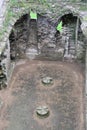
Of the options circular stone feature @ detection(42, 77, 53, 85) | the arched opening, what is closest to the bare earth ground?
circular stone feature @ detection(42, 77, 53, 85)

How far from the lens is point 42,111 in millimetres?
11312

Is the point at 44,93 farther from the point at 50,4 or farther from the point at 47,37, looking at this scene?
the point at 50,4

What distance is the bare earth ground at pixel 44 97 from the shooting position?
11.0m

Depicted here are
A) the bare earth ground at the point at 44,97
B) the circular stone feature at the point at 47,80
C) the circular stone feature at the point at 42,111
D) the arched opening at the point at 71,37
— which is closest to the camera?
the bare earth ground at the point at 44,97

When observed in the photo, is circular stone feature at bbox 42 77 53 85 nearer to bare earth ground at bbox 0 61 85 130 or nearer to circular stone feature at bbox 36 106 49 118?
bare earth ground at bbox 0 61 85 130

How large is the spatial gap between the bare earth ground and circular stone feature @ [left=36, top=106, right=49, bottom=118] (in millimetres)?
132

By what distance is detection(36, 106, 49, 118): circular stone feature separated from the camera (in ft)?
36.8

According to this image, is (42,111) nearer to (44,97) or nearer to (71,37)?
(44,97)

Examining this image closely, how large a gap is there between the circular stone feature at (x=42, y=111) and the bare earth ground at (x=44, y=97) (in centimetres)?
13

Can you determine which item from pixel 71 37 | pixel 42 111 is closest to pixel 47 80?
pixel 42 111

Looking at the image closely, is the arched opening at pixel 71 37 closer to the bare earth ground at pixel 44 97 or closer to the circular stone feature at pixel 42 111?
the bare earth ground at pixel 44 97

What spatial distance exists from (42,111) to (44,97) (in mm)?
928

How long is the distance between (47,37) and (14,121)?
4.22 meters

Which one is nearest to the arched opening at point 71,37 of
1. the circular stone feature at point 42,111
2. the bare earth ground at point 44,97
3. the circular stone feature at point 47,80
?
the bare earth ground at point 44,97
